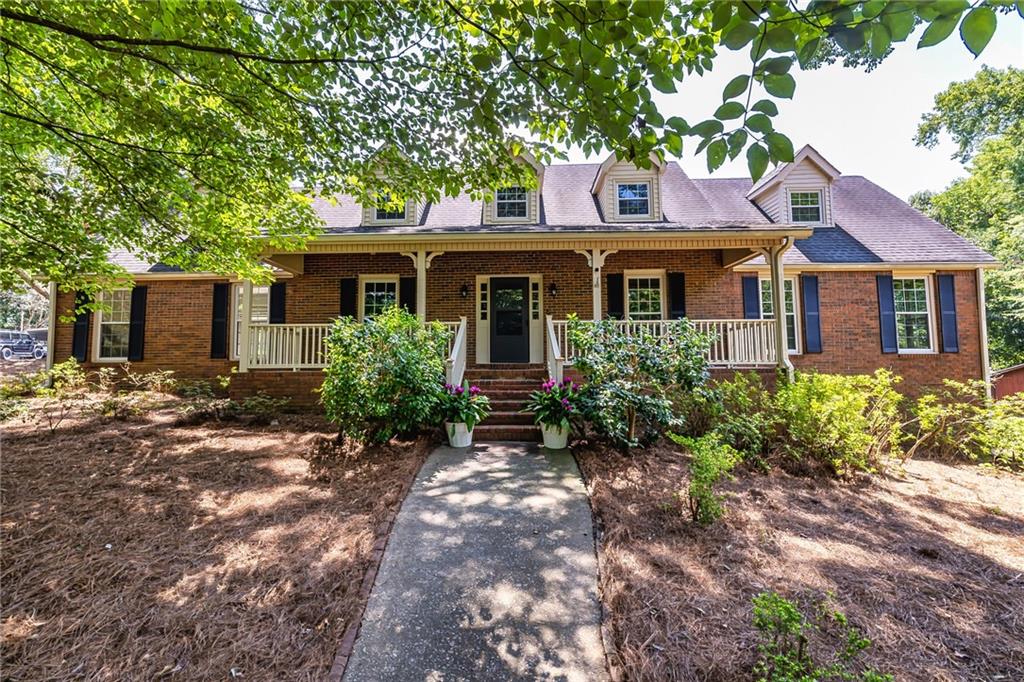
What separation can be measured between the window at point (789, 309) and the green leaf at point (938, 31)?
32.8ft

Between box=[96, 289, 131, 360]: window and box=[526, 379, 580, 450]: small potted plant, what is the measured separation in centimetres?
1170

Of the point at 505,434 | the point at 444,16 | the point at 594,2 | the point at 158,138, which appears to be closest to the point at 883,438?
the point at 505,434

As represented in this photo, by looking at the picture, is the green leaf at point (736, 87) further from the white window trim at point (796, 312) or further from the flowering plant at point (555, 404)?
the white window trim at point (796, 312)

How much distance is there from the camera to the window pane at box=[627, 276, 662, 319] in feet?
33.8

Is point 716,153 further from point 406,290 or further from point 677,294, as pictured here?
point 406,290

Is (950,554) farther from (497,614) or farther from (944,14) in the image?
(944,14)

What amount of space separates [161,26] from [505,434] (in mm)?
5733

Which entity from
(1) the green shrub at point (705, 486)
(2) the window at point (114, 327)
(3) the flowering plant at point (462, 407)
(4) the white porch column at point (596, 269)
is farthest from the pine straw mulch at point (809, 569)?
(2) the window at point (114, 327)

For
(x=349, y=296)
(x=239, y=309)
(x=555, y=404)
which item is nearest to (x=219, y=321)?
(x=239, y=309)

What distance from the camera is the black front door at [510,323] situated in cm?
1030

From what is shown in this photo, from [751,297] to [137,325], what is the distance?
1571 centimetres

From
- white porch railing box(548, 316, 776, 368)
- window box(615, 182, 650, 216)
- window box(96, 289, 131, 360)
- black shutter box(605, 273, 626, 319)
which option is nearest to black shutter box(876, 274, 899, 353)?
white porch railing box(548, 316, 776, 368)

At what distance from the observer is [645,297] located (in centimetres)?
1036

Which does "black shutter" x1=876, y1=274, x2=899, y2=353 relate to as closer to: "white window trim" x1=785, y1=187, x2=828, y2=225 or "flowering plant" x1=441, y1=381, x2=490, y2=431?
"white window trim" x1=785, y1=187, x2=828, y2=225
